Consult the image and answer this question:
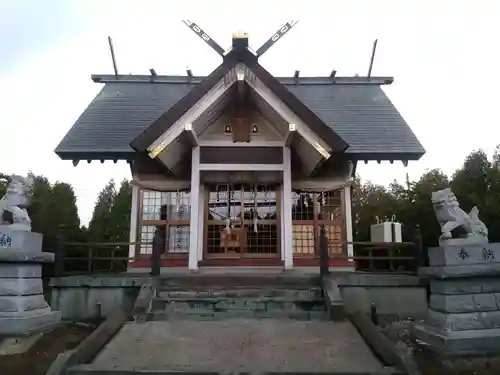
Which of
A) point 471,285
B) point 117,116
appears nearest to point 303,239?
point 471,285

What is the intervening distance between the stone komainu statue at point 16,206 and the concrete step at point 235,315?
292 centimetres

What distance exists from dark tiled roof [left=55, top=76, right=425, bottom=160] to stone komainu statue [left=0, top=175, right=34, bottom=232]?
15.0 ft

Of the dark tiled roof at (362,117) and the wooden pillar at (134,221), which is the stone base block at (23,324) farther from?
the dark tiled roof at (362,117)

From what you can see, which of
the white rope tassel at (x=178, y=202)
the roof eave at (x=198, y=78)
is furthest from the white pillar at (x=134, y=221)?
the roof eave at (x=198, y=78)

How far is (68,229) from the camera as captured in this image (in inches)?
908

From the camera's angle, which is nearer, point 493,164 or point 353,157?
point 353,157

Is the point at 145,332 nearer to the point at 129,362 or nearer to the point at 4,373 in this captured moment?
the point at 129,362

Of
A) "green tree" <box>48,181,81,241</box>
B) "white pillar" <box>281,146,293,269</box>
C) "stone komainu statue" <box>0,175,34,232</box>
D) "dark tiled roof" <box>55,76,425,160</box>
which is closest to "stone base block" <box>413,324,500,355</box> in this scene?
"white pillar" <box>281,146,293,269</box>

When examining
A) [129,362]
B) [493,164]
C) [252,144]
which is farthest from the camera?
[493,164]

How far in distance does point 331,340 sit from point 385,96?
11.4 meters

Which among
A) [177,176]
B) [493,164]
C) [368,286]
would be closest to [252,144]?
[177,176]

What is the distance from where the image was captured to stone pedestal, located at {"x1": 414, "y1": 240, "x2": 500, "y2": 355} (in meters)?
6.64

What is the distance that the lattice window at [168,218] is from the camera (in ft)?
41.8

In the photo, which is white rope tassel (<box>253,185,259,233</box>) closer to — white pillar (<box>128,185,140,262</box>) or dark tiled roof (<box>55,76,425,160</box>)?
dark tiled roof (<box>55,76,425,160</box>)
